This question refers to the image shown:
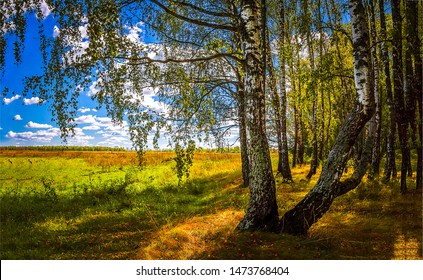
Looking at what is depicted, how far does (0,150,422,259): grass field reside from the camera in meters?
6.58

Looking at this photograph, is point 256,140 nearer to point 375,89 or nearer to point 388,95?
point 388,95

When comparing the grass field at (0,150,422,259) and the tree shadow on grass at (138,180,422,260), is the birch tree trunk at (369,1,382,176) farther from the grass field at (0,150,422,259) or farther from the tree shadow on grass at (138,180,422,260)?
the tree shadow on grass at (138,180,422,260)

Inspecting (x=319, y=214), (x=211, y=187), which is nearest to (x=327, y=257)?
(x=319, y=214)

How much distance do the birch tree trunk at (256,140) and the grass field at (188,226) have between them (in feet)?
1.62

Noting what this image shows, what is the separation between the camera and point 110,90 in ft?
31.0

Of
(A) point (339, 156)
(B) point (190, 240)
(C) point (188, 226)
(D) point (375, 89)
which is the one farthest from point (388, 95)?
(B) point (190, 240)

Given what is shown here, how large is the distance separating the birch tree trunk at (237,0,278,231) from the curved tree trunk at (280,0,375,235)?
0.56 m

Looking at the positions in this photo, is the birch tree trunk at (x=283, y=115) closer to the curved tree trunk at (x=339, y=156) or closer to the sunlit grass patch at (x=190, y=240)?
the sunlit grass patch at (x=190, y=240)

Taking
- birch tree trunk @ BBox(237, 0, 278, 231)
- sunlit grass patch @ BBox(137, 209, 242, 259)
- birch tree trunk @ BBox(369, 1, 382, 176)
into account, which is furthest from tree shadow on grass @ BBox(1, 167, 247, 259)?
birch tree trunk @ BBox(369, 1, 382, 176)

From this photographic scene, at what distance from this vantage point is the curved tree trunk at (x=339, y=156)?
23.4 feet

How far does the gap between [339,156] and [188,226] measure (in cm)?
432

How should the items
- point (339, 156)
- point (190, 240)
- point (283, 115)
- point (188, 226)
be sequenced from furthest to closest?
point (283, 115)
point (188, 226)
point (190, 240)
point (339, 156)

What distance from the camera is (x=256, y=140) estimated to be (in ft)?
24.4

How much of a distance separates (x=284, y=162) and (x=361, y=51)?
8.61 m
